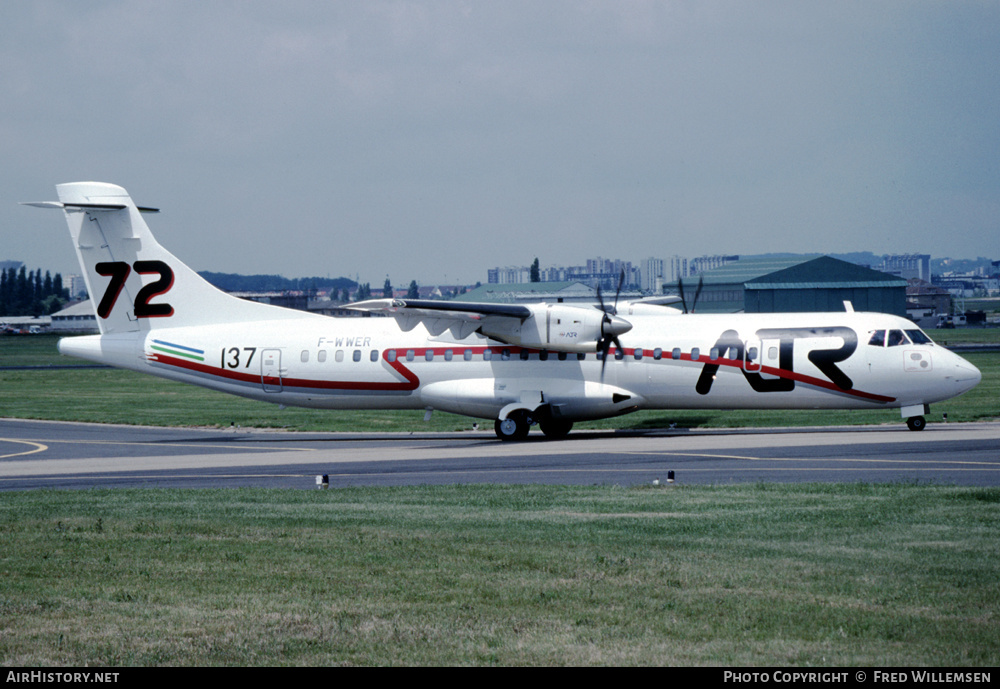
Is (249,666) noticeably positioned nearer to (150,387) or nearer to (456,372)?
(456,372)

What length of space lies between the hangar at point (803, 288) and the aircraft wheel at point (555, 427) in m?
92.3

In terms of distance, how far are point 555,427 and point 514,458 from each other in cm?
710

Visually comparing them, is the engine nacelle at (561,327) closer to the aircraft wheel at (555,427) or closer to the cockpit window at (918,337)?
the aircraft wheel at (555,427)

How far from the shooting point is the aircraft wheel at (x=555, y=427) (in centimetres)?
3441

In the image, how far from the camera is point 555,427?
114 feet

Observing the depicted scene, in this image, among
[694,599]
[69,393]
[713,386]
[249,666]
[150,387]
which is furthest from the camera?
[150,387]

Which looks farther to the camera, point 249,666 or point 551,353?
point 551,353

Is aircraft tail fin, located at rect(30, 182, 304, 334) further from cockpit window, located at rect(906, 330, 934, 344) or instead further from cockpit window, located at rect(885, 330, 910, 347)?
cockpit window, located at rect(906, 330, 934, 344)

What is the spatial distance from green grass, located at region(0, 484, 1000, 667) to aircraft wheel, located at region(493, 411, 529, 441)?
14736mm

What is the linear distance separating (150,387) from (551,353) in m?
35.9

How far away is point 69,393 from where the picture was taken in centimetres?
5766

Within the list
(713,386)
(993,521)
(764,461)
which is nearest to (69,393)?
(713,386)

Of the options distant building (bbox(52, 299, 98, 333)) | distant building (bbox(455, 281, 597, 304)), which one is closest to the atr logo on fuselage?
distant building (bbox(455, 281, 597, 304))

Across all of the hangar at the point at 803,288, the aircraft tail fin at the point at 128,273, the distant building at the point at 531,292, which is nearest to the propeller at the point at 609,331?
the aircraft tail fin at the point at 128,273
